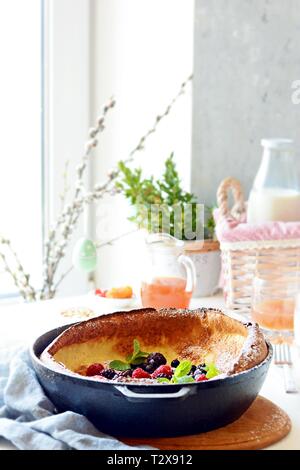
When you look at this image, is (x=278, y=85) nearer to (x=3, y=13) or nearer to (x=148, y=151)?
(x=148, y=151)

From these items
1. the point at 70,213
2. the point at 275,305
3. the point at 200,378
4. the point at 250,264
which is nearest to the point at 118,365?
the point at 200,378

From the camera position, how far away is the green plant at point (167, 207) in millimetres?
1900

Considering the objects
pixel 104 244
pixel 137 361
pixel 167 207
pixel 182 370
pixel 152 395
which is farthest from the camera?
pixel 104 244

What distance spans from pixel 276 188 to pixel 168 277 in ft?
0.99

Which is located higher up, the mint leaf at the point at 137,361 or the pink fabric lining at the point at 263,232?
the pink fabric lining at the point at 263,232

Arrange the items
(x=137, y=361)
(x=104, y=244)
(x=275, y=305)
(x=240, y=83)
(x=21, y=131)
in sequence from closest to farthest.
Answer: (x=137, y=361)
(x=275, y=305)
(x=240, y=83)
(x=104, y=244)
(x=21, y=131)

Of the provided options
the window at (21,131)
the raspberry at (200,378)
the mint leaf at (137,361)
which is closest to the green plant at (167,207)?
the window at (21,131)

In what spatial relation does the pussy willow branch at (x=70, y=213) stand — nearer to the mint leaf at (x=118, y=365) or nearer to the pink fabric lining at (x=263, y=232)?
the pink fabric lining at (x=263, y=232)

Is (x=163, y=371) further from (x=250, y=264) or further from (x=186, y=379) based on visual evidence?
(x=250, y=264)

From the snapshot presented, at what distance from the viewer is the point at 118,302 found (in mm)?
1779

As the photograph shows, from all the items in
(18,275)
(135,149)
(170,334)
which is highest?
(135,149)

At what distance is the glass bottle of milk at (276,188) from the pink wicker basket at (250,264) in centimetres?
8

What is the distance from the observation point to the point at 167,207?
1.91 meters

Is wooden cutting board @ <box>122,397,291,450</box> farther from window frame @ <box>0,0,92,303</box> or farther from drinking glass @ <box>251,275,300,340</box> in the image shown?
window frame @ <box>0,0,92,303</box>
